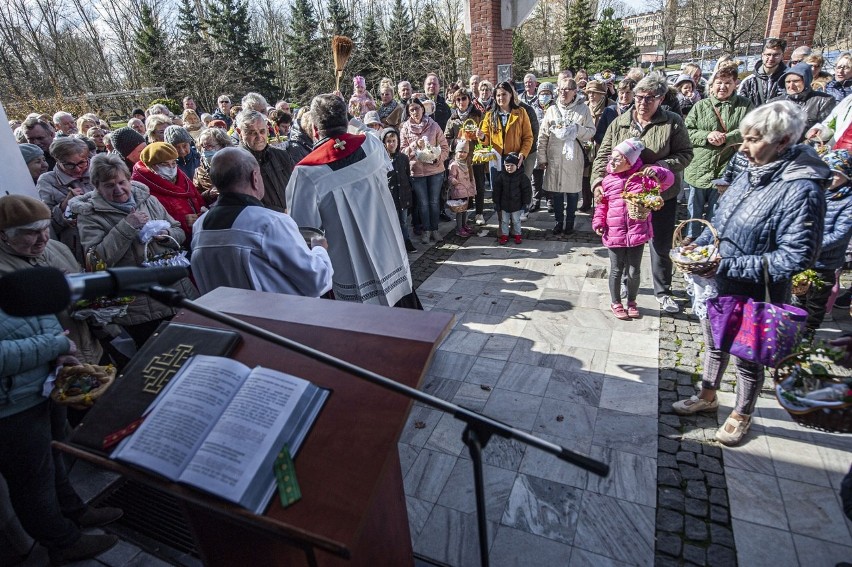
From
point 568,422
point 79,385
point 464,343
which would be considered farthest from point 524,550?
point 79,385

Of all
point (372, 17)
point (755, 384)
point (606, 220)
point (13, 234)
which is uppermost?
point (372, 17)

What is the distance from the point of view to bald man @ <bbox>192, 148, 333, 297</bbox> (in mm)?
2572

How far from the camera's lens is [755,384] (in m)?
2.94

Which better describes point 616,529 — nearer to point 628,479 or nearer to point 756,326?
point 628,479

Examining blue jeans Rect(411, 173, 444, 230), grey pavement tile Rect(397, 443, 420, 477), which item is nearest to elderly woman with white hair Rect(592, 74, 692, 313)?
blue jeans Rect(411, 173, 444, 230)

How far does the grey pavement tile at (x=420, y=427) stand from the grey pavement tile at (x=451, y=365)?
450 millimetres

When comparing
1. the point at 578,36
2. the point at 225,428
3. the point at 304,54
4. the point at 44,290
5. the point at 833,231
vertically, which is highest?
the point at 304,54

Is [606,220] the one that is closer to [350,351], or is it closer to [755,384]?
[755,384]

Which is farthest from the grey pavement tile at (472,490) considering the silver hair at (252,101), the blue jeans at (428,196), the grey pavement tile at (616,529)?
the silver hair at (252,101)

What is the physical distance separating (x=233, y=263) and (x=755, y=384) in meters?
3.14

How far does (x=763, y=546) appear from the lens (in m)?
2.41

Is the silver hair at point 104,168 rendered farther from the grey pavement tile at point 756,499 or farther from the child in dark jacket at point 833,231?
the child in dark jacket at point 833,231

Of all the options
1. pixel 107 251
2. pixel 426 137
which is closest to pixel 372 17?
pixel 426 137

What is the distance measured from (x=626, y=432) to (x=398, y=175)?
4.52 metres
